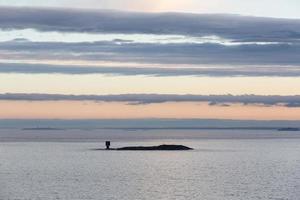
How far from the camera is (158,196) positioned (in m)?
82.0

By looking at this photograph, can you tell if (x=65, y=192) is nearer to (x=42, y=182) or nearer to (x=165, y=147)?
(x=42, y=182)

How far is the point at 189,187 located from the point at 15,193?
20.3 meters

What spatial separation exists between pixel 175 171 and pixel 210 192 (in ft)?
104

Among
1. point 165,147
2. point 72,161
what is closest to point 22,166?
point 72,161

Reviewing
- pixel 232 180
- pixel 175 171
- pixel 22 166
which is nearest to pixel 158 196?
pixel 232 180

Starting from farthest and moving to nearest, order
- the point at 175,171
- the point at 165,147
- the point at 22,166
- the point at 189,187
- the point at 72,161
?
the point at 165,147, the point at 72,161, the point at 22,166, the point at 175,171, the point at 189,187

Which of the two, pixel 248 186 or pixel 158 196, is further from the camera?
pixel 248 186

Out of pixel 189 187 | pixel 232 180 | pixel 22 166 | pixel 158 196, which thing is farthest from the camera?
pixel 22 166

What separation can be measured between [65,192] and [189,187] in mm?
14962

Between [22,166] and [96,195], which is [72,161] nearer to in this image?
[22,166]

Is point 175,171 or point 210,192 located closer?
point 210,192

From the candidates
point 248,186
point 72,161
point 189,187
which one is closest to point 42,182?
point 189,187

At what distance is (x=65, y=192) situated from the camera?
84.9 meters

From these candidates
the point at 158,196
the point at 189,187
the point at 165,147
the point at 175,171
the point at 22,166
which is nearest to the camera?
the point at 158,196
